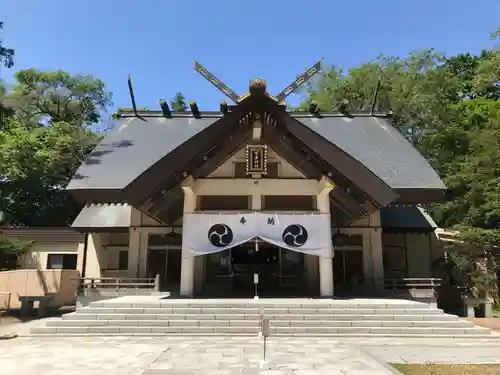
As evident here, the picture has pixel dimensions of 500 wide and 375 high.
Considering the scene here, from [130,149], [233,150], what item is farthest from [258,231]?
[130,149]

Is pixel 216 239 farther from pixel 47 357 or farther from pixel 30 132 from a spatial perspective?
pixel 30 132

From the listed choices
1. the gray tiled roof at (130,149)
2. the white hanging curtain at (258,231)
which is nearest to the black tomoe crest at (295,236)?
the white hanging curtain at (258,231)

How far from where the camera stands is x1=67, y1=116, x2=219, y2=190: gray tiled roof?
13.7m

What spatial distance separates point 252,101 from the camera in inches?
464

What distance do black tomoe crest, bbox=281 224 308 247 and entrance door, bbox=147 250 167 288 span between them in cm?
633

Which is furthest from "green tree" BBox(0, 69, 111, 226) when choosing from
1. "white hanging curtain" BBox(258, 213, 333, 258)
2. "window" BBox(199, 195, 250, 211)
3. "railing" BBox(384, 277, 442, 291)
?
"railing" BBox(384, 277, 442, 291)

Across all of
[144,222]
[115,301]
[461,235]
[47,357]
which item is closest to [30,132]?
[144,222]

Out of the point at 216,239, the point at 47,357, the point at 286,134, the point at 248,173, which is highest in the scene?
the point at 286,134

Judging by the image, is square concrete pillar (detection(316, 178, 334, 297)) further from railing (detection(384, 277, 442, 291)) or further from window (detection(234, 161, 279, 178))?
railing (detection(384, 277, 442, 291))

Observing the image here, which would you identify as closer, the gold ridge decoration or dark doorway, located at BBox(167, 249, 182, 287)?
the gold ridge decoration

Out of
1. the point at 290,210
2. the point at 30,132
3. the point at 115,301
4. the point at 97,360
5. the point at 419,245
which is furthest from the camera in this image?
the point at 30,132


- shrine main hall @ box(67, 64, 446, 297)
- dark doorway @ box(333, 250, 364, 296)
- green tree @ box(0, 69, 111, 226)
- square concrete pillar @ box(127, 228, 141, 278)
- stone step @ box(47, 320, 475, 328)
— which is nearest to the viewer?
stone step @ box(47, 320, 475, 328)

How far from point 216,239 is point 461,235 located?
33.3ft

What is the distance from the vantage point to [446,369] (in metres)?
6.29
